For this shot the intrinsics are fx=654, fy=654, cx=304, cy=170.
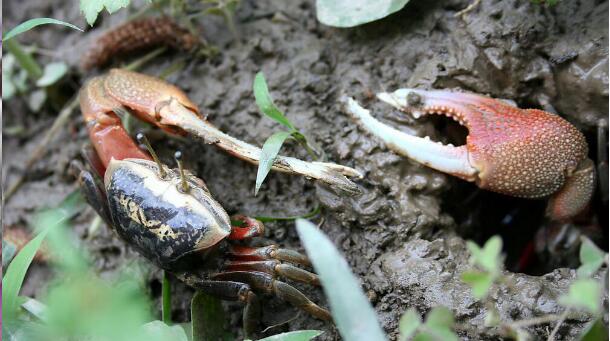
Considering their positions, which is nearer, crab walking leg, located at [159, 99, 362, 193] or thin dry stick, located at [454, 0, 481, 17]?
crab walking leg, located at [159, 99, 362, 193]

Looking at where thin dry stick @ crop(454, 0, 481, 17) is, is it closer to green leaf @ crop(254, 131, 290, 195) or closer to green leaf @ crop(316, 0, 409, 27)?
green leaf @ crop(316, 0, 409, 27)

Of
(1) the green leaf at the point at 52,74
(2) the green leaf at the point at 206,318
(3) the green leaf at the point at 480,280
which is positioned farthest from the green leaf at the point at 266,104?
(1) the green leaf at the point at 52,74

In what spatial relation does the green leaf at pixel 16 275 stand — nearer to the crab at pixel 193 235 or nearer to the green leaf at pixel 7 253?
the crab at pixel 193 235

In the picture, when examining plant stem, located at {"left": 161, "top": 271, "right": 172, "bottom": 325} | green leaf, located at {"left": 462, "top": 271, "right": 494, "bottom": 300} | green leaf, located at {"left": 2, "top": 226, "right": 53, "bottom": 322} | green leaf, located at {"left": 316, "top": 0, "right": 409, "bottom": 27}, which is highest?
green leaf, located at {"left": 316, "top": 0, "right": 409, "bottom": 27}

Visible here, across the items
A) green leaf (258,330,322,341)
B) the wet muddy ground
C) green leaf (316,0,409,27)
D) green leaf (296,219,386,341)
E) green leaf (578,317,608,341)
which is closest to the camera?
green leaf (296,219,386,341)

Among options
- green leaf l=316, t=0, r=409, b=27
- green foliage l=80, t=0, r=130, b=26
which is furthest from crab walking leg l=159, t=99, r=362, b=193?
green leaf l=316, t=0, r=409, b=27

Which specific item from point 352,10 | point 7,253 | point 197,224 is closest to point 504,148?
point 352,10
